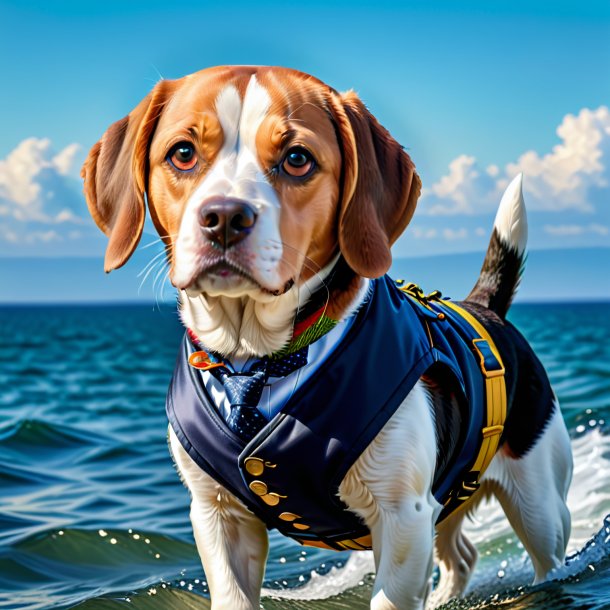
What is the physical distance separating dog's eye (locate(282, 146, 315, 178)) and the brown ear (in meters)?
0.21

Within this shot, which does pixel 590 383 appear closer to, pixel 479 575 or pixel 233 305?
pixel 479 575

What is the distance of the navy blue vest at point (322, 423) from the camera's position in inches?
132

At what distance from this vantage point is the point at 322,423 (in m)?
3.35

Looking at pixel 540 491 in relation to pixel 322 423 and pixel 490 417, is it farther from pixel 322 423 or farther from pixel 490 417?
pixel 322 423

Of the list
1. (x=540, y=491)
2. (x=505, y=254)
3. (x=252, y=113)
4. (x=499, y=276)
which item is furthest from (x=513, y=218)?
(x=252, y=113)

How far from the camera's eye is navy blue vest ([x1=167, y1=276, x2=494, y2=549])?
3.35m

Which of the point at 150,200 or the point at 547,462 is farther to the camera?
the point at 547,462

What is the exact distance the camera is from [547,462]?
4355mm

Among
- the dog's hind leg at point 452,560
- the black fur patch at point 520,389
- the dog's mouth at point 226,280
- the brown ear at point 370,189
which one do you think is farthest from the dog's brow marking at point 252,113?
the dog's hind leg at point 452,560

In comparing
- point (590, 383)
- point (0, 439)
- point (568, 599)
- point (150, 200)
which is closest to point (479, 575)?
point (568, 599)

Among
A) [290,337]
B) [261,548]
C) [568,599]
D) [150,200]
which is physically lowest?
[568,599]

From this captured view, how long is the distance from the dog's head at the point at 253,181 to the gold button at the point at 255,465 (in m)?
0.54

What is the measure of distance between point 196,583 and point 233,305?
8.91 ft

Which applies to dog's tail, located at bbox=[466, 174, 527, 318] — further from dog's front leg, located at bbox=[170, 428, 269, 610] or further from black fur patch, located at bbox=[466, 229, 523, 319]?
dog's front leg, located at bbox=[170, 428, 269, 610]
